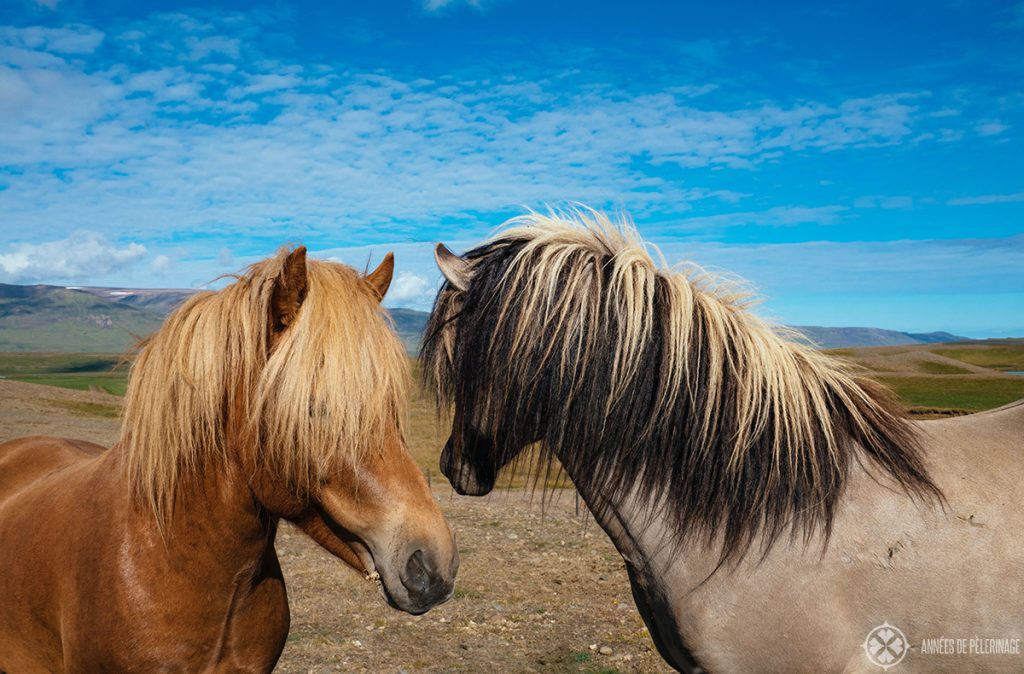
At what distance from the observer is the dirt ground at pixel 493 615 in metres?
5.46

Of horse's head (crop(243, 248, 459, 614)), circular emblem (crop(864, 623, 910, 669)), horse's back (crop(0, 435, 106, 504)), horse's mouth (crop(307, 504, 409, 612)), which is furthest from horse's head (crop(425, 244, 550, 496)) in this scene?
horse's back (crop(0, 435, 106, 504))

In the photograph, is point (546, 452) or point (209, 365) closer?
point (209, 365)

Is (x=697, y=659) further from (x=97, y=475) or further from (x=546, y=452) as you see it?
(x=97, y=475)

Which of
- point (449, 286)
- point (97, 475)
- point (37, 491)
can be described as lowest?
point (37, 491)

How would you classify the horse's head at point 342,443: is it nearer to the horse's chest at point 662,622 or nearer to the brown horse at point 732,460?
the brown horse at point 732,460

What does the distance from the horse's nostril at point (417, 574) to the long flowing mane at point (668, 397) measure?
0.66 m

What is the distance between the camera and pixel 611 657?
5.54 meters

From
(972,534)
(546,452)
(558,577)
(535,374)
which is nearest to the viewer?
(972,534)

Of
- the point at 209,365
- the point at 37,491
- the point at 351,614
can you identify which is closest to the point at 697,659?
the point at 209,365

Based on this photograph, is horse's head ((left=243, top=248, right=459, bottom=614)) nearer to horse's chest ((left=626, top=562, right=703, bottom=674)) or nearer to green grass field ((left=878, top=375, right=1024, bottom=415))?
horse's chest ((left=626, top=562, right=703, bottom=674))

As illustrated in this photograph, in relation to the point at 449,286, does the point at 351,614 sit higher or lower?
lower

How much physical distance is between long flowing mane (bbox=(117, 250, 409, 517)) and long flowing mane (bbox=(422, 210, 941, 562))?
49cm

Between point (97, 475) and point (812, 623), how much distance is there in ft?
9.25

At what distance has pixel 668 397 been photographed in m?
2.41
